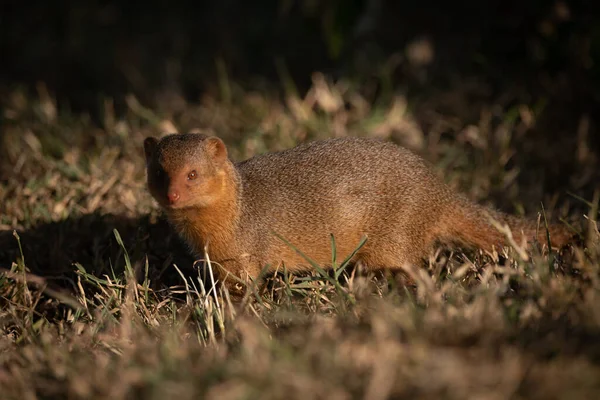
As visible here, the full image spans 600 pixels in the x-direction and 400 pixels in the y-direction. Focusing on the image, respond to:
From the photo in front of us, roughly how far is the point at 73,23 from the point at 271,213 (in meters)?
5.37

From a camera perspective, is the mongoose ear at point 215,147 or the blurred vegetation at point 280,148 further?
the mongoose ear at point 215,147

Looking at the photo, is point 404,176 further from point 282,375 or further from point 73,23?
point 73,23

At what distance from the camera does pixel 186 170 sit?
341 centimetres

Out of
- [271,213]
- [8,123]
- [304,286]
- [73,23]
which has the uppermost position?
[73,23]

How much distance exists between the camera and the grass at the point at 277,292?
7.33 feet

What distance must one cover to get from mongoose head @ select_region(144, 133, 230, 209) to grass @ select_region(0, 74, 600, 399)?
0.36 m

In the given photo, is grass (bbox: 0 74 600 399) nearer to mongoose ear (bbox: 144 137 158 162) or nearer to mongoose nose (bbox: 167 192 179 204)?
mongoose nose (bbox: 167 192 179 204)

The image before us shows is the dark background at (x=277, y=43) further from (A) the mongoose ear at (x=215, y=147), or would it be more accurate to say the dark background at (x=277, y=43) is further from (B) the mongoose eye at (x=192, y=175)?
(B) the mongoose eye at (x=192, y=175)

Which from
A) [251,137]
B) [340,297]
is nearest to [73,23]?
[251,137]

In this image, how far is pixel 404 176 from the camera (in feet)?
12.3

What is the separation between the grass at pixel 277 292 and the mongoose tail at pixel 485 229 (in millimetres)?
96

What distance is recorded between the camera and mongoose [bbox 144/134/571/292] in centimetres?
362

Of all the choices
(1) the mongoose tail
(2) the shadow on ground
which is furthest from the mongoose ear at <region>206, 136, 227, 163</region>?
(1) the mongoose tail

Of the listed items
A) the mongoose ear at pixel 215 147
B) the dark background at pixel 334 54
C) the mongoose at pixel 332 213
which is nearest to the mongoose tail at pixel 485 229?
the mongoose at pixel 332 213
